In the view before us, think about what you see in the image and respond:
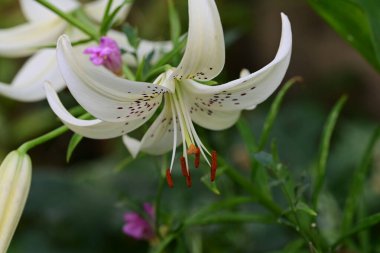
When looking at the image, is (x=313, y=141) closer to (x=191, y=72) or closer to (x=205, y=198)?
(x=205, y=198)

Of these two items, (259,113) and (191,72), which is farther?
(259,113)

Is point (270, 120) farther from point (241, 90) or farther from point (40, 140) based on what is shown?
point (40, 140)

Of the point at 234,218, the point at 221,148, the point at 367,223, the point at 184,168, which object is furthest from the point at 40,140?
the point at 221,148

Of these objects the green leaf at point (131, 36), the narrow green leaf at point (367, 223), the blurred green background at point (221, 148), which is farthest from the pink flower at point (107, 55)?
the narrow green leaf at point (367, 223)

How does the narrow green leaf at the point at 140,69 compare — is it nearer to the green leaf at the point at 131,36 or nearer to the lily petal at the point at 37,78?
the green leaf at the point at 131,36

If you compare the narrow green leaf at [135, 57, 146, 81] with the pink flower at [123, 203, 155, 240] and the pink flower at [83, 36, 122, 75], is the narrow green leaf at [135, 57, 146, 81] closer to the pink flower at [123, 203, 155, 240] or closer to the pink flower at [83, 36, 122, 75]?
the pink flower at [83, 36, 122, 75]

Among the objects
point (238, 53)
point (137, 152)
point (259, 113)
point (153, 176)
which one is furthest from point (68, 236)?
point (238, 53)
